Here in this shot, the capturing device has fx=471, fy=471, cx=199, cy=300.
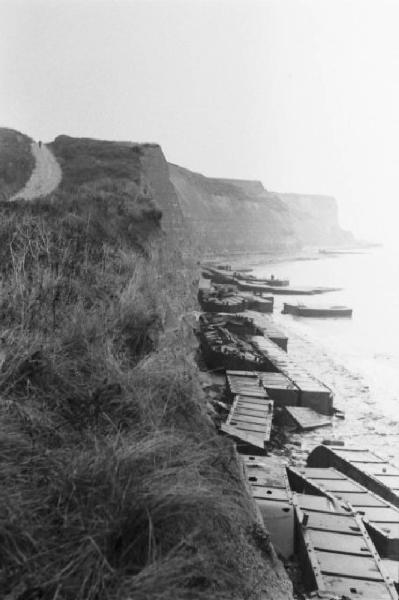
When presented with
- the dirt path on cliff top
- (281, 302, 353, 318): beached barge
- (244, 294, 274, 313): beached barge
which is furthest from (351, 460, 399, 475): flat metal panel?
(281, 302, 353, 318): beached barge

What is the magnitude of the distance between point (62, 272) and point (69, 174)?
17.4 m

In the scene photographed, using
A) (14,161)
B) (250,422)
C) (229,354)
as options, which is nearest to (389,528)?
(250,422)

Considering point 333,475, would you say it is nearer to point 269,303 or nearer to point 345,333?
point 345,333

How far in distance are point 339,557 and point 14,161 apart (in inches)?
1018

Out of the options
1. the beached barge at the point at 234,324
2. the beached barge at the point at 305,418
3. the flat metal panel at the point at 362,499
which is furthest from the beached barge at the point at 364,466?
the beached barge at the point at 234,324

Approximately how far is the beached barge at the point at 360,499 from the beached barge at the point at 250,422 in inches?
25.5

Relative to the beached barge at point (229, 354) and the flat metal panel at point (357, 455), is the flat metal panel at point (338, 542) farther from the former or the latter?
the beached barge at point (229, 354)

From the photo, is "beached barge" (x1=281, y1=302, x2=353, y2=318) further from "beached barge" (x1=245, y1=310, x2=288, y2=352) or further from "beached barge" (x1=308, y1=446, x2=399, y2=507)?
"beached barge" (x1=308, y1=446, x2=399, y2=507)

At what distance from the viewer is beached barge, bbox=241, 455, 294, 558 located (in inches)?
172

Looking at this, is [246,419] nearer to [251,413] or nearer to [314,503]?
[251,413]

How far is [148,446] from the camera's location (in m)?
2.53

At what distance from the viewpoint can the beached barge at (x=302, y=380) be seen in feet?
32.9

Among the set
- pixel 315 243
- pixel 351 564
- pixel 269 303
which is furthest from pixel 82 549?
pixel 315 243

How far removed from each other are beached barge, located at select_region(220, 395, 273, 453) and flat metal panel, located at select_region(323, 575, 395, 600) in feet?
7.95
